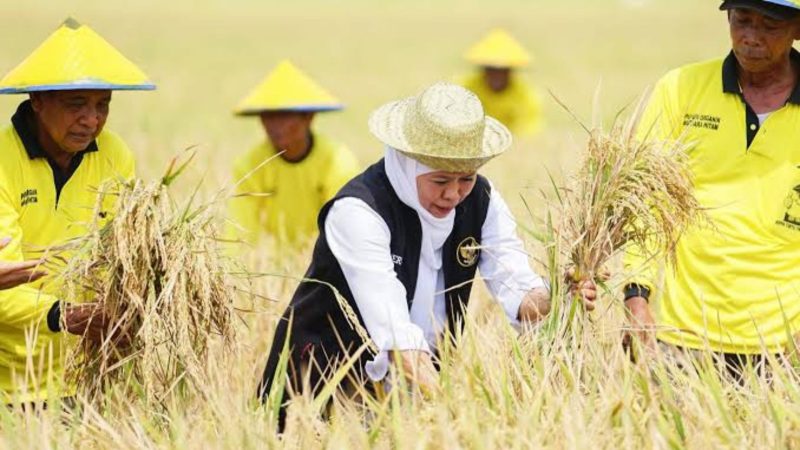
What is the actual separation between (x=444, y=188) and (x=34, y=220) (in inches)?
47.4

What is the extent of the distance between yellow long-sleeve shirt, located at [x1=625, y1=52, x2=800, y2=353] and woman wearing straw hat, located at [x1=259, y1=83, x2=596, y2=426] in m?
0.48

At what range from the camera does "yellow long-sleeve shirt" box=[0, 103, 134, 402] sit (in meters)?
3.72

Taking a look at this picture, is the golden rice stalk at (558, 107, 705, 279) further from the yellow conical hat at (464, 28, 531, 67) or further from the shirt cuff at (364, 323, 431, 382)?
the yellow conical hat at (464, 28, 531, 67)

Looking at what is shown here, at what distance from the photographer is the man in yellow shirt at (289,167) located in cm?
631

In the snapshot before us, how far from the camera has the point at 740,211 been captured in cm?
404

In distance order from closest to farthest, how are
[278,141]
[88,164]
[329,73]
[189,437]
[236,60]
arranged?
[189,437], [88,164], [278,141], [329,73], [236,60]

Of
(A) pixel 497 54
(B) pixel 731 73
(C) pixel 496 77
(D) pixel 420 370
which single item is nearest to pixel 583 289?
(D) pixel 420 370

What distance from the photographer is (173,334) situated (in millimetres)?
3625

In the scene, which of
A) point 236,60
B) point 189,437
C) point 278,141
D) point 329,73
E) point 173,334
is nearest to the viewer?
point 189,437

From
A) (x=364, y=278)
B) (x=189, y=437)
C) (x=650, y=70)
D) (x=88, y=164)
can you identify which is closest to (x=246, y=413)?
(x=189, y=437)

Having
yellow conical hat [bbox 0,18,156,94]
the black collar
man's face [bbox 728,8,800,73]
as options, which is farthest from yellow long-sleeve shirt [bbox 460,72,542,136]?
yellow conical hat [bbox 0,18,156,94]

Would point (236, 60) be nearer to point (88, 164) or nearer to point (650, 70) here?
point (650, 70)

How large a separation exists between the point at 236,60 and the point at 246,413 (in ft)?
63.2

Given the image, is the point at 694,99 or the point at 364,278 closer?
the point at 364,278
